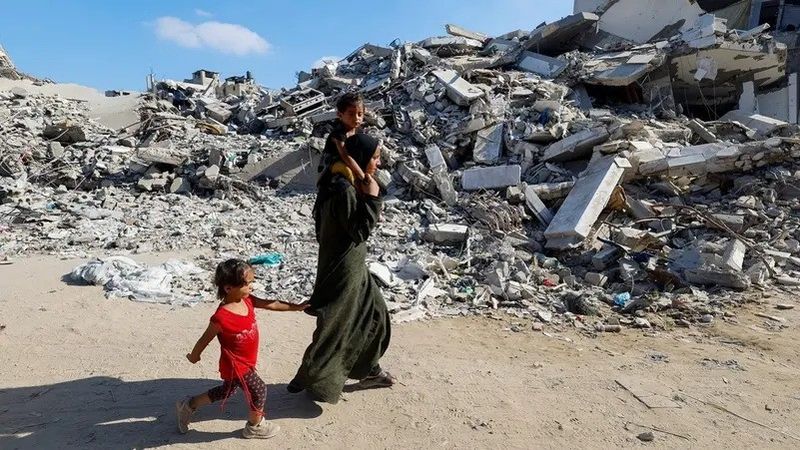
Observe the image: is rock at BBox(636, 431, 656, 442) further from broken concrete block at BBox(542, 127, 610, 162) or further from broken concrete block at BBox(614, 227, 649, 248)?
broken concrete block at BBox(542, 127, 610, 162)

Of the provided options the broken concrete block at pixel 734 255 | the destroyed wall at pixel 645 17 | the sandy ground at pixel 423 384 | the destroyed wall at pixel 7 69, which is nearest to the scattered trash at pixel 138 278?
the sandy ground at pixel 423 384

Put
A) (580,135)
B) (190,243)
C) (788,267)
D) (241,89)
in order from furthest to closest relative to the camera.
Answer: (241,89) → (580,135) → (190,243) → (788,267)

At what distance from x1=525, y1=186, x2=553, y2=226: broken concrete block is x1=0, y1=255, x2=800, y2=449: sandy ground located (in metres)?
2.69

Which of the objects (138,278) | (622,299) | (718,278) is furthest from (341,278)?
(718,278)

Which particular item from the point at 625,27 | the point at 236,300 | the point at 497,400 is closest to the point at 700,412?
the point at 497,400

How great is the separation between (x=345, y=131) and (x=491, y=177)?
5.47 metres

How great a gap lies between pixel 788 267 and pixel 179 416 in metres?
6.23

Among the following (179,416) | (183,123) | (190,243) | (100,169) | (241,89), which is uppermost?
(241,89)

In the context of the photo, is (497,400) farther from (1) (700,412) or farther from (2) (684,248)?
(2) (684,248)

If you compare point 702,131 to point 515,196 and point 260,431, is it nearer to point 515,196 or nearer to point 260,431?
point 515,196

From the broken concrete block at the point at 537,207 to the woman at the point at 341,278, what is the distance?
184 inches

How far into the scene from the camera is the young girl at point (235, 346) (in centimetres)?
245

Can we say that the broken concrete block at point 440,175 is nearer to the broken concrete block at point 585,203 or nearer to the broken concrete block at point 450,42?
the broken concrete block at point 585,203

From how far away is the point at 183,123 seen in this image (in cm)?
1200
